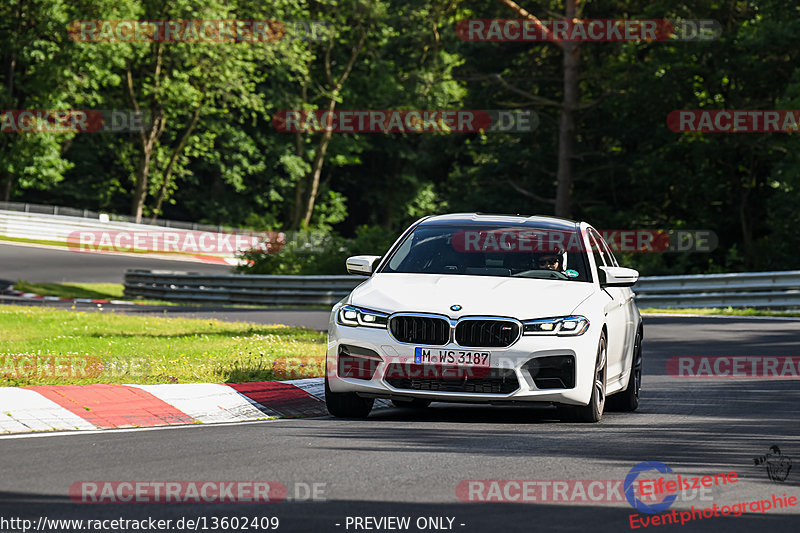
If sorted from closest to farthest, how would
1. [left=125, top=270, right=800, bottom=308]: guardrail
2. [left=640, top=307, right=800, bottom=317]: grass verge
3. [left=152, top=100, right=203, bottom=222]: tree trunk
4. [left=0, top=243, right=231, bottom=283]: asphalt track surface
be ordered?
[left=640, top=307, right=800, bottom=317]: grass verge < [left=125, top=270, right=800, bottom=308]: guardrail < [left=0, top=243, right=231, bottom=283]: asphalt track surface < [left=152, top=100, right=203, bottom=222]: tree trunk

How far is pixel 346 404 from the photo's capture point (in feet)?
33.2

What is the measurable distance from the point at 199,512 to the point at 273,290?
27.3m

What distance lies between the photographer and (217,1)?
57281 mm

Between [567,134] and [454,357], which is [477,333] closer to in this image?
[454,357]

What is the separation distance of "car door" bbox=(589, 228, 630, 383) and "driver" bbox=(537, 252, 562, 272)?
38cm

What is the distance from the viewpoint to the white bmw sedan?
950 centimetres

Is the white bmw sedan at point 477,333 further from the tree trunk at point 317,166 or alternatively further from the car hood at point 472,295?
the tree trunk at point 317,166

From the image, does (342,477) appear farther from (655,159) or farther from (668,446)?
(655,159)

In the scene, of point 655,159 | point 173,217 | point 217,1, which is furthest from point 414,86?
point 173,217

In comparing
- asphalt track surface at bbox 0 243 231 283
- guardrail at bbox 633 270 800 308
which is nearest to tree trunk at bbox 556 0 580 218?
guardrail at bbox 633 270 800 308

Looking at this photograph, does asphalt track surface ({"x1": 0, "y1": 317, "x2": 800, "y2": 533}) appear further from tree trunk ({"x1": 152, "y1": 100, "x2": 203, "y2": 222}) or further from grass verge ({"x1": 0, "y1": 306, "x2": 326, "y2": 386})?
tree trunk ({"x1": 152, "y1": 100, "x2": 203, "y2": 222})

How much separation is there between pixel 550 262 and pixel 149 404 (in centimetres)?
360

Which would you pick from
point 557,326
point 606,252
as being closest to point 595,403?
point 557,326

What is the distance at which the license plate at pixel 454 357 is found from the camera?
9461mm
